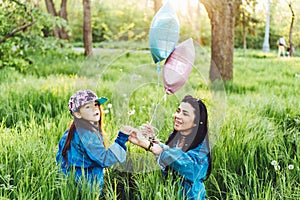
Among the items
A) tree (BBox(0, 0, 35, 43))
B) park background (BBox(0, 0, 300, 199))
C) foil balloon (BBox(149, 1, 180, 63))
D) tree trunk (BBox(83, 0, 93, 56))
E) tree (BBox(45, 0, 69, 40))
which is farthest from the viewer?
tree (BBox(45, 0, 69, 40))

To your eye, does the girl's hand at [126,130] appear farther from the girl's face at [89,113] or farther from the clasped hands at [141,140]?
the girl's face at [89,113]

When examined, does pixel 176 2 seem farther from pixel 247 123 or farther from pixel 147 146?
pixel 247 123

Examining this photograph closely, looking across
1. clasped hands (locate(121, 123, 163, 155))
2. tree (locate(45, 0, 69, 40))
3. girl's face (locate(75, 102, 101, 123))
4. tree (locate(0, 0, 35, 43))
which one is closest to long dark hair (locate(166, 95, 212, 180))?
clasped hands (locate(121, 123, 163, 155))

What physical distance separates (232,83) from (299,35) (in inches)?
783

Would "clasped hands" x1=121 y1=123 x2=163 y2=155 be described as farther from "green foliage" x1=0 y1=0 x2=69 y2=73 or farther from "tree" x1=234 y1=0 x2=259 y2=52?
"tree" x1=234 y1=0 x2=259 y2=52

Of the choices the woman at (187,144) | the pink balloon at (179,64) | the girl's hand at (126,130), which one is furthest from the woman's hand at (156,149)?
the pink balloon at (179,64)

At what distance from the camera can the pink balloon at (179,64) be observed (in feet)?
4.54

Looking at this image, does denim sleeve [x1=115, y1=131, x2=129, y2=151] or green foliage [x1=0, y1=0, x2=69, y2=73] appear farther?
green foliage [x1=0, y1=0, x2=69, y2=73]

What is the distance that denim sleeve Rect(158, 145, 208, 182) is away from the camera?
143 cm

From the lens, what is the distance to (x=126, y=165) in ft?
5.34

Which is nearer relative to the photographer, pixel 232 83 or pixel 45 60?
pixel 232 83

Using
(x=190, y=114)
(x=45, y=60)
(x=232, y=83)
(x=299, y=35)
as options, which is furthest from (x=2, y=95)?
(x=299, y=35)

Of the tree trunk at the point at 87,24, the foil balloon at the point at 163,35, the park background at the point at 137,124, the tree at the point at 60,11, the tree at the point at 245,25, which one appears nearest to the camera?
the foil balloon at the point at 163,35

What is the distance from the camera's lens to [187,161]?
145 centimetres
